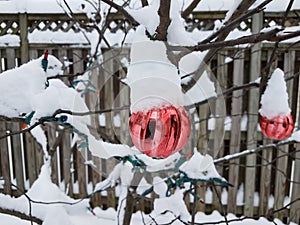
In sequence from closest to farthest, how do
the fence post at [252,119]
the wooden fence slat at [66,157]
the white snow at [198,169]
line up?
1. the white snow at [198,169]
2. the fence post at [252,119]
3. the wooden fence slat at [66,157]

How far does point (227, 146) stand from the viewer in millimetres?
1987

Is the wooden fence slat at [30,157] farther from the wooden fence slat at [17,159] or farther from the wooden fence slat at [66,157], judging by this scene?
the wooden fence slat at [66,157]

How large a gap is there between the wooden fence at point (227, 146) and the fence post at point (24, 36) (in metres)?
0.02

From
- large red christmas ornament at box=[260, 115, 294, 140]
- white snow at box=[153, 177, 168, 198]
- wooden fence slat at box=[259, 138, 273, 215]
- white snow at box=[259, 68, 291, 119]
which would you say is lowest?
wooden fence slat at box=[259, 138, 273, 215]

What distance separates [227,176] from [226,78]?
57 centimetres

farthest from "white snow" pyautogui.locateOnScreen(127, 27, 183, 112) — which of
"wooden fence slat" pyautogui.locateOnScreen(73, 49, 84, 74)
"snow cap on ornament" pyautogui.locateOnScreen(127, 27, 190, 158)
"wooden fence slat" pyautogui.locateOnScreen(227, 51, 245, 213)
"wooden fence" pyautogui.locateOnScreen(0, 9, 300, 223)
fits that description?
"wooden fence slat" pyautogui.locateOnScreen(73, 49, 84, 74)

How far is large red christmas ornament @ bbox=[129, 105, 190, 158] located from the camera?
53 cm

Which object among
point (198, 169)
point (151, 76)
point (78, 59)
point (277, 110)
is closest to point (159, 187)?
point (198, 169)

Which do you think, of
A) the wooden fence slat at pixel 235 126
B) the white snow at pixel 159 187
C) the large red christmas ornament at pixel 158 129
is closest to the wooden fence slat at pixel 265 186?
the wooden fence slat at pixel 235 126

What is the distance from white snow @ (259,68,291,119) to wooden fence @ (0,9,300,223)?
0.74 metres

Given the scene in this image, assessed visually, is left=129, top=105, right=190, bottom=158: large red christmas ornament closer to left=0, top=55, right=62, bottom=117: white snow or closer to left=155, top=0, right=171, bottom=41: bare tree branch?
left=155, top=0, right=171, bottom=41: bare tree branch

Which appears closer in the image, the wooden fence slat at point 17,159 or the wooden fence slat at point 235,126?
the wooden fence slat at point 235,126

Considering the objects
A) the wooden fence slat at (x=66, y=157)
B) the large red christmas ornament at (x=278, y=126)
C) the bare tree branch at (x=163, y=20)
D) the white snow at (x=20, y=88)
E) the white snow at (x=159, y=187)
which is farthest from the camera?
the wooden fence slat at (x=66, y=157)

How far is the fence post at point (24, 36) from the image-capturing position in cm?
202
